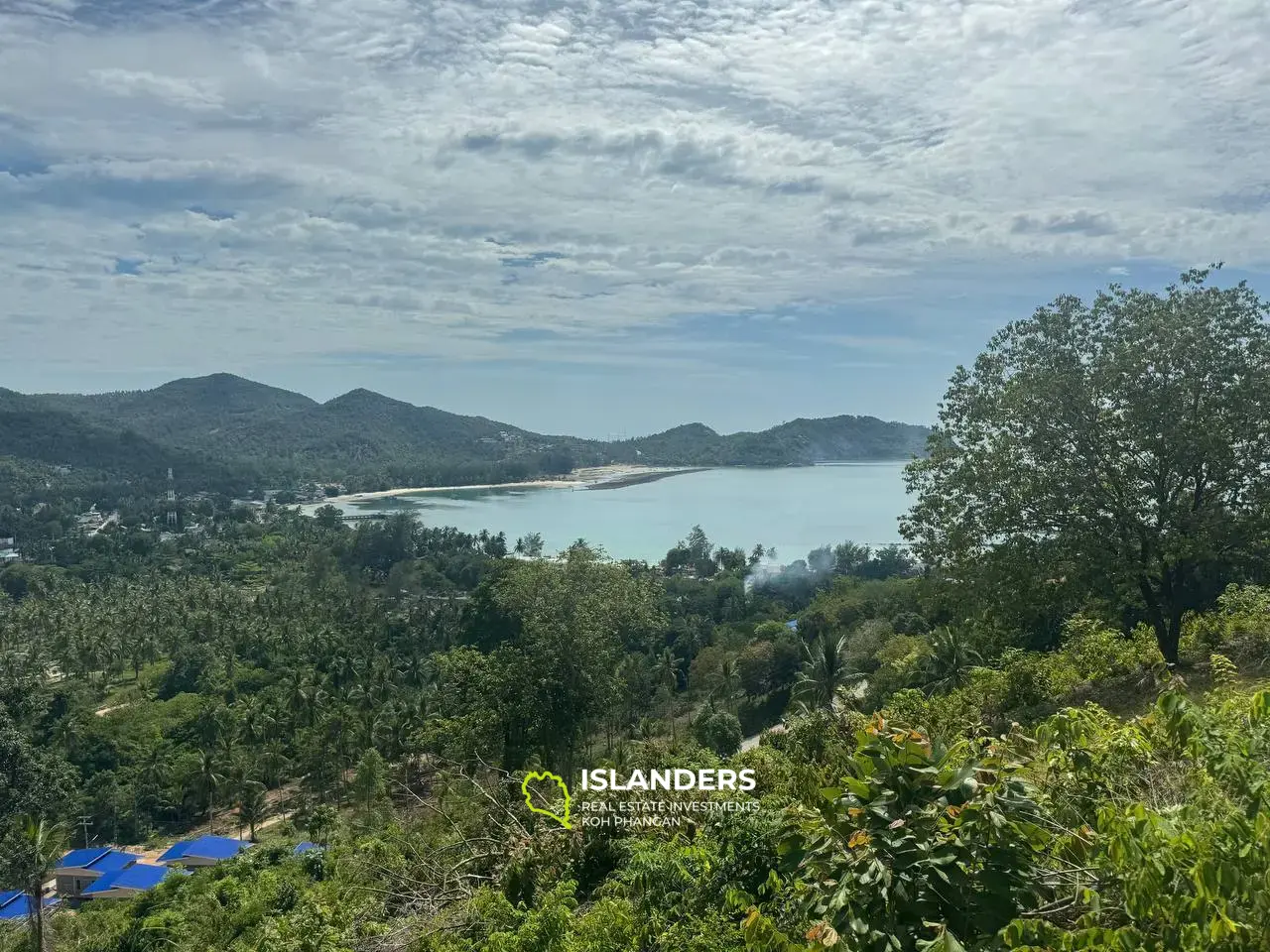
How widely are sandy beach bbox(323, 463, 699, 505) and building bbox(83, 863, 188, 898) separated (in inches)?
3537

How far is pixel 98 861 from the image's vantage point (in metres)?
23.2

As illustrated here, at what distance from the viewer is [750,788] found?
16.7 feet

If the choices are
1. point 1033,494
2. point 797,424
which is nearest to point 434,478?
point 797,424

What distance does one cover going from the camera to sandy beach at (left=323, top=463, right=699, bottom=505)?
116312 millimetres

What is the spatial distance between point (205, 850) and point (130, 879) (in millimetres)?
1717

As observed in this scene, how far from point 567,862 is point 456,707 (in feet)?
31.2

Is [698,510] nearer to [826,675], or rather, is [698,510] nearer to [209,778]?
[209,778]

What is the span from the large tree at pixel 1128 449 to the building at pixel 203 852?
2058 cm

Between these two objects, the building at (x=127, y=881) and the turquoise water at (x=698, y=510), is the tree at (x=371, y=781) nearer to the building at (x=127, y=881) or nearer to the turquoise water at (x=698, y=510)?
the building at (x=127, y=881)

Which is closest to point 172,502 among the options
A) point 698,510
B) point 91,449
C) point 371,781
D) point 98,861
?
point 91,449

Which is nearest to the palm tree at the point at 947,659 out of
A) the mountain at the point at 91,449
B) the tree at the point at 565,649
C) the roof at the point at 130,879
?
the tree at the point at 565,649

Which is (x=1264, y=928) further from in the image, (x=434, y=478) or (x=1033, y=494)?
(x=434, y=478)

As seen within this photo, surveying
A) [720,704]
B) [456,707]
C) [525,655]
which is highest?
[525,655]

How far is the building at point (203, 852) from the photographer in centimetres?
2158
